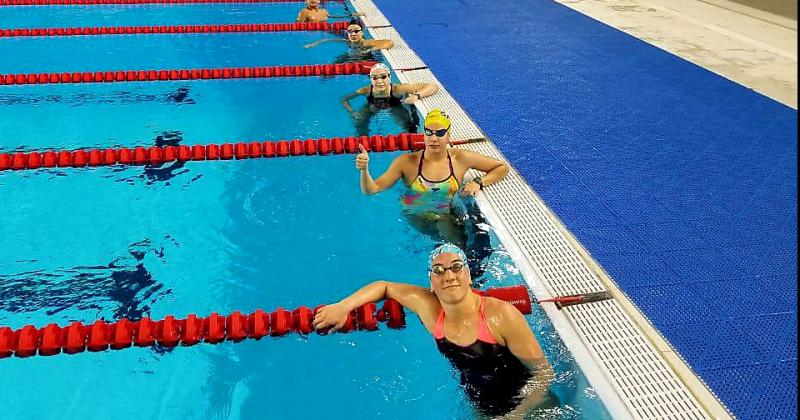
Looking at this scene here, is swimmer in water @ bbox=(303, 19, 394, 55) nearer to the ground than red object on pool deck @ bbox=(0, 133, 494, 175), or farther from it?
farther from it

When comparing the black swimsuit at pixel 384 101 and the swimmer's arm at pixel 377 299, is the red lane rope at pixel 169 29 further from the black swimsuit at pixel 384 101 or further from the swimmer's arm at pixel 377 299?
the swimmer's arm at pixel 377 299

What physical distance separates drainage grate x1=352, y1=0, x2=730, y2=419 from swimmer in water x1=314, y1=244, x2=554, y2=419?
0.31 meters

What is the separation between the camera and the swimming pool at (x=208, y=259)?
10.2 feet

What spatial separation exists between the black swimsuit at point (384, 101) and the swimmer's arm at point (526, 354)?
11.3ft

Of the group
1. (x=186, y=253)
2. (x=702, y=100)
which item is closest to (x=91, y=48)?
(x=186, y=253)

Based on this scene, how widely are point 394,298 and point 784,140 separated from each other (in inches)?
147

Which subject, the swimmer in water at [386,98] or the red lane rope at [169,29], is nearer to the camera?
the swimmer in water at [386,98]

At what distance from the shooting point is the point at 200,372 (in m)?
3.18

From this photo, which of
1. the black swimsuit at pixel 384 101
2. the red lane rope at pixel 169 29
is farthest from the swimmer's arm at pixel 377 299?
the red lane rope at pixel 169 29

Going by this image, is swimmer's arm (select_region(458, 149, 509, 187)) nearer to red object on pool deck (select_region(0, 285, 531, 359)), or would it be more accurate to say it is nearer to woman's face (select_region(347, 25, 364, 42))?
red object on pool deck (select_region(0, 285, 531, 359))

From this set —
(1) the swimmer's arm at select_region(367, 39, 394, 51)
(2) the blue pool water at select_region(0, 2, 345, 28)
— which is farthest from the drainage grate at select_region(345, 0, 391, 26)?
(1) the swimmer's arm at select_region(367, 39, 394, 51)

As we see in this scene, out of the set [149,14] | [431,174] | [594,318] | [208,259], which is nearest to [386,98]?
[431,174]

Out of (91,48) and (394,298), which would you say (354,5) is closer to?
(91,48)

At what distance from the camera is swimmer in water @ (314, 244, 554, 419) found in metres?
2.61
